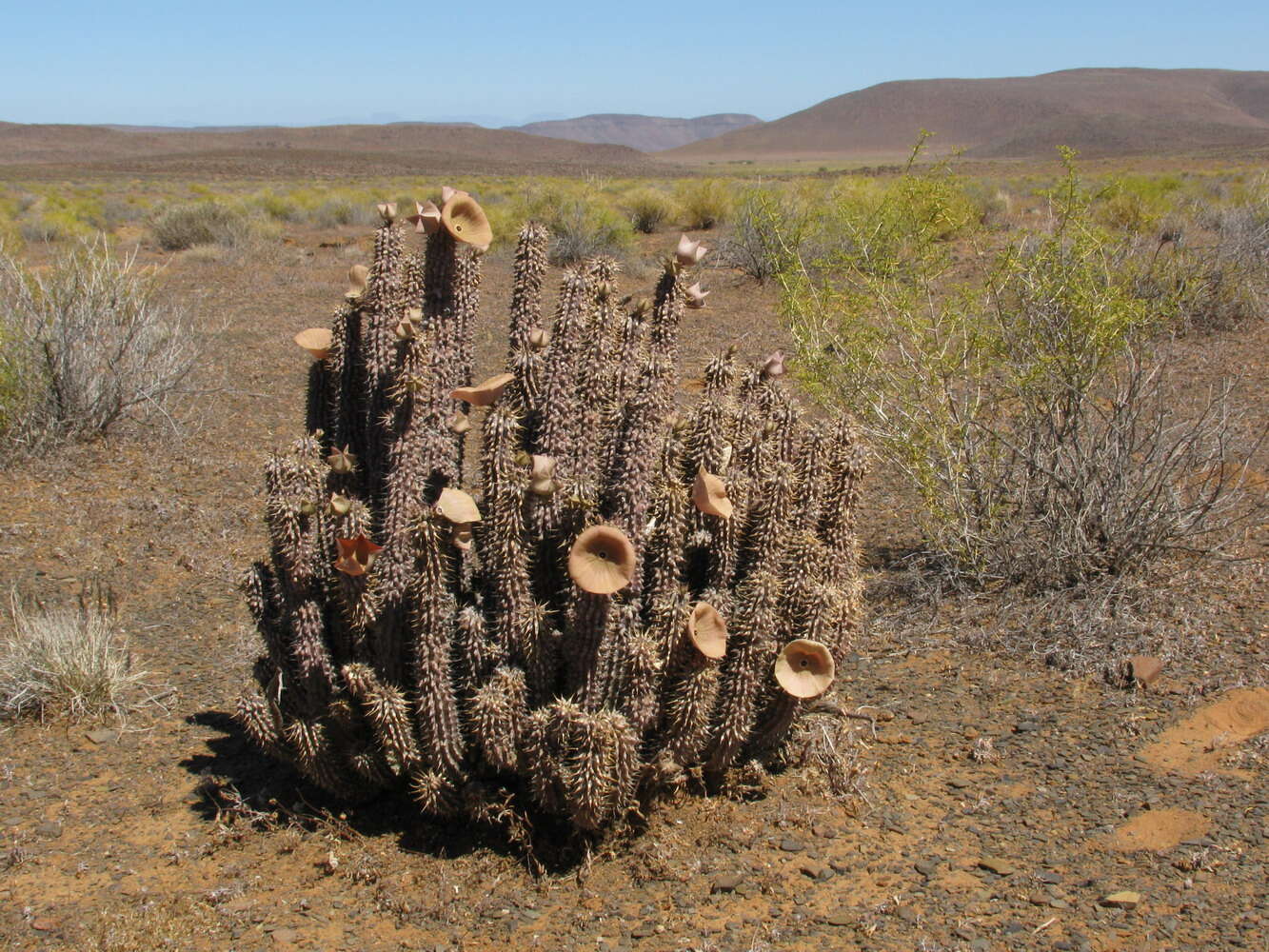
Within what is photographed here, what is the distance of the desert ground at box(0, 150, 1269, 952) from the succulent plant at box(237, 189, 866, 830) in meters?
0.24

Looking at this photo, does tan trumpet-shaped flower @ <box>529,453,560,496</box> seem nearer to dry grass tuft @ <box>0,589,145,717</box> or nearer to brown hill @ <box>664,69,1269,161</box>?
dry grass tuft @ <box>0,589,145,717</box>

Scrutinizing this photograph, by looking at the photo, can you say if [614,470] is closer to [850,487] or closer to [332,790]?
[850,487]

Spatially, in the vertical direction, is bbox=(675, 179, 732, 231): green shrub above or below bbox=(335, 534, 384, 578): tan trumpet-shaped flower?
above

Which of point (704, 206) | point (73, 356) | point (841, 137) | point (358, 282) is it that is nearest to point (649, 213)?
point (704, 206)

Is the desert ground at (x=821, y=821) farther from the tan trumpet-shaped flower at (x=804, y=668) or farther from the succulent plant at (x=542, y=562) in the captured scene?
the tan trumpet-shaped flower at (x=804, y=668)

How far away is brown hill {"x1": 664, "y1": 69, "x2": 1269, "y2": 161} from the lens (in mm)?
123106

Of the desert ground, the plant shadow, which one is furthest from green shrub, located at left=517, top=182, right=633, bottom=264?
the plant shadow

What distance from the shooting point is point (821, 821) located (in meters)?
3.66

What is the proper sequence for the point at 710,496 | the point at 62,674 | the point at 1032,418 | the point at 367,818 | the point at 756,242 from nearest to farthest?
the point at 710,496 < the point at 367,818 < the point at 62,674 < the point at 1032,418 < the point at 756,242

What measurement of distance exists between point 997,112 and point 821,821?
496 ft

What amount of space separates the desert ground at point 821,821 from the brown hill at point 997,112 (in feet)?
377

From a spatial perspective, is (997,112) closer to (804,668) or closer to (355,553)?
(804,668)

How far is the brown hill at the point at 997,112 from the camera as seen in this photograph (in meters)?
123

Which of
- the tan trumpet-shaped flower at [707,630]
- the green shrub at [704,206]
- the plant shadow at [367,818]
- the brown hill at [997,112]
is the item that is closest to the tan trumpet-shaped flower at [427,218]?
the tan trumpet-shaped flower at [707,630]
